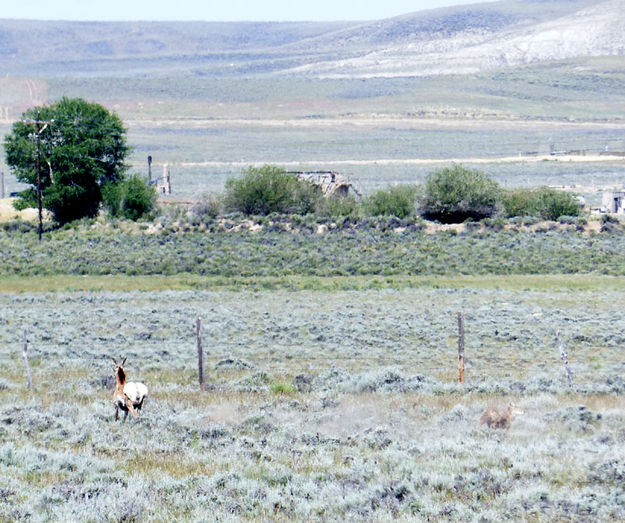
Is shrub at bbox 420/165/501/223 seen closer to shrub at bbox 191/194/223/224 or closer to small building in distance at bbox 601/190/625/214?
small building in distance at bbox 601/190/625/214

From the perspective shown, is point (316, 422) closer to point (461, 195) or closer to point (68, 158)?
point (461, 195)

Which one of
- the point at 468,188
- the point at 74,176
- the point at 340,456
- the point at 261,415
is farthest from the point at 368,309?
the point at 74,176

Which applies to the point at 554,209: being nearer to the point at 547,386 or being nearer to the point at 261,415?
the point at 547,386

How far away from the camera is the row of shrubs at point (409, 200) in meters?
50.6

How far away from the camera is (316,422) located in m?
12.6

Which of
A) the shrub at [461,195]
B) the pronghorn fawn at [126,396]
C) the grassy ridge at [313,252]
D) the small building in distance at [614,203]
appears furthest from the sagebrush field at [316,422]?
the small building in distance at [614,203]

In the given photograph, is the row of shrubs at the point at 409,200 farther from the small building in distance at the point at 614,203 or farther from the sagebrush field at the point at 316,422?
the sagebrush field at the point at 316,422

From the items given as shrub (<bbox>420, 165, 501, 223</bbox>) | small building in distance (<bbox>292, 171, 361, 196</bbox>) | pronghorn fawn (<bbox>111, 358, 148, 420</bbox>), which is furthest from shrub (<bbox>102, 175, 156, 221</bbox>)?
pronghorn fawn (<bbox>111, 358, 148, 420</bbox>)

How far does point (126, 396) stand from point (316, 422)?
2.45 meters

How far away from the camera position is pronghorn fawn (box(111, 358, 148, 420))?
12484 millimetres

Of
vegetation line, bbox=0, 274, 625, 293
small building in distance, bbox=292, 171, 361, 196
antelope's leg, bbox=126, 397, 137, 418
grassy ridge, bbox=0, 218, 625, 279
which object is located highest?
small building in distance, bbox=292, 171, 361, 196

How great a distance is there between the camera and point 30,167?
52.6 metres

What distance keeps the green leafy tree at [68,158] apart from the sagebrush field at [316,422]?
1068 inches

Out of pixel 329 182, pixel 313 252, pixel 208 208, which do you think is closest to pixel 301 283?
pixel 313 252
